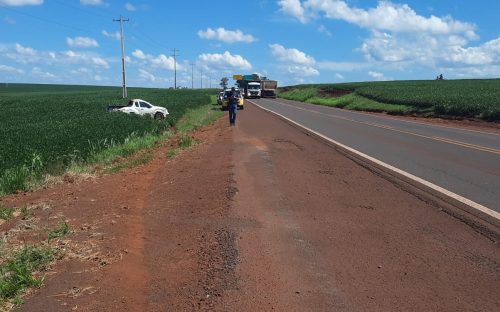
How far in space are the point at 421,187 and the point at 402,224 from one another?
8.09 feet

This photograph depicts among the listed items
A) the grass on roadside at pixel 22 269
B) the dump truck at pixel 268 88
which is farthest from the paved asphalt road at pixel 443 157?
the dump truck at pixel 268 88

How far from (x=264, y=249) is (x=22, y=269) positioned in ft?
8.41

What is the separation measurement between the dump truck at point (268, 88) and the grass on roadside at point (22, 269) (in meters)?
78.5

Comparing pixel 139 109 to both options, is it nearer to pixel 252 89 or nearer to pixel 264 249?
pixel 264 249

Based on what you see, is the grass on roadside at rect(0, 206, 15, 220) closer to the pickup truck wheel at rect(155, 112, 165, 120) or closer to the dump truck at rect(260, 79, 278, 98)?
the pickup truck wheel at rect(155, 112, 165, 120)

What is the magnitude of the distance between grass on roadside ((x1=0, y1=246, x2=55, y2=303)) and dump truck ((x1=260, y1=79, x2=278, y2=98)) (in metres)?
78.5

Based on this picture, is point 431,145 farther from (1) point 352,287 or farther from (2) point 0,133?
(2) point 0,133

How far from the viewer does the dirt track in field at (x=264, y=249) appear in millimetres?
4285

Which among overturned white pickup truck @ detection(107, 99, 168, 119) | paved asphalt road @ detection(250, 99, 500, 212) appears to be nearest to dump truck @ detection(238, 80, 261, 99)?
overturned white pickup truck @ detection(107, 99, 168, 119)

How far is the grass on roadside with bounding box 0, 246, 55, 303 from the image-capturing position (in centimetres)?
468

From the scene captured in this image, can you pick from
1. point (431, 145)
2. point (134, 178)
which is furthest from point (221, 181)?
point (431, 145)

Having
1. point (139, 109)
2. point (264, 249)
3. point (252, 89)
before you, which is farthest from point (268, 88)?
point (264, 249)

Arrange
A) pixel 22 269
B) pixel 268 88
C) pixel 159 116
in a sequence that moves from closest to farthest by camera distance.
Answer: pixel 22 269 → pixel 159 116 → pixel 268 88

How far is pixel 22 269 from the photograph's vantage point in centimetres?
504
